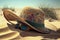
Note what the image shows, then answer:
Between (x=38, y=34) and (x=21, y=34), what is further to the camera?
(x=38, y=34)

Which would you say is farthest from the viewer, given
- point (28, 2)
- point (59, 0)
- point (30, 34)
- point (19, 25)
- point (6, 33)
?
point (59, 0)

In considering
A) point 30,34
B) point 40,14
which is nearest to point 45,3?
point 40,14

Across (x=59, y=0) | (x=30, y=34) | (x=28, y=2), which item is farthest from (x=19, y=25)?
(x=59, y=0)

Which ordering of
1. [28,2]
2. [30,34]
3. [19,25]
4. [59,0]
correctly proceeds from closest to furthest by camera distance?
[30,34], [19,25], [28,2], [59,0]

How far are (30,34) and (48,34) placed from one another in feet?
0.87

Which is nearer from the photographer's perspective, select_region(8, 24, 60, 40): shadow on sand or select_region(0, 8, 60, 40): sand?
select_region(0, 8, 60, 40): sand

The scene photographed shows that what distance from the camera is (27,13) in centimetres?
288

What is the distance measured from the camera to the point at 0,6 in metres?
4.41

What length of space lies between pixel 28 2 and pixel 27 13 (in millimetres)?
1525

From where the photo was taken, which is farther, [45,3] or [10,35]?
[45,3]

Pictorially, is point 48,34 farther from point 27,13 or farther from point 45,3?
point 45,3

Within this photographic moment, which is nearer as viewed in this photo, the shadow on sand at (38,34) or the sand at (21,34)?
the sand at (21,34)

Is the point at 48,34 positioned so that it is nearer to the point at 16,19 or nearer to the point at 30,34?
the point at 30,34

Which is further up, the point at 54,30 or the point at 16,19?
the point at 16,19
